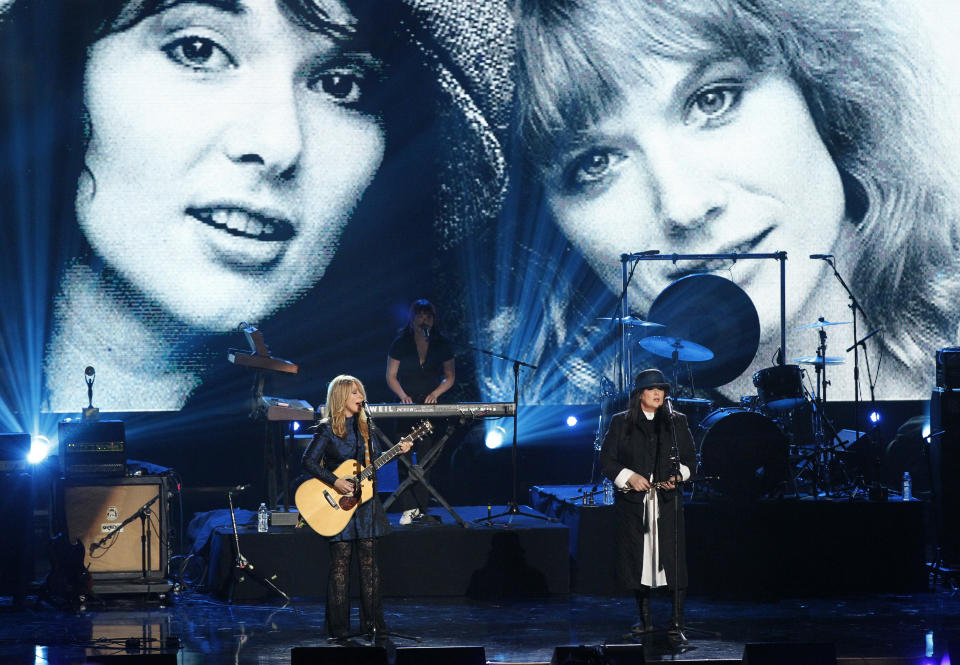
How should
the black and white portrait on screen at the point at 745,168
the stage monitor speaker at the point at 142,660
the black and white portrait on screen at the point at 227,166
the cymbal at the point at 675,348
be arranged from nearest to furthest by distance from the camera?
1. the stage monitor speaker at the point at 142,660
2. the cymbal at the point at 675,348
3. the black and white portrait on screen at the point at 227,166
4. the black and white portrait on screen at the point at 745,168

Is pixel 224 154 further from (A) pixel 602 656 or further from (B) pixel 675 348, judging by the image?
(A) pixel 602 656

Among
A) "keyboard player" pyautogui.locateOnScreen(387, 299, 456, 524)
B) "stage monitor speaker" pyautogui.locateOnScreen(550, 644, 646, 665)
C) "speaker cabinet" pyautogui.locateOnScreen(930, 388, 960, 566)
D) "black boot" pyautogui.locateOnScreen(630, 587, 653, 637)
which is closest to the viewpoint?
"stage monitor speaker" pyautogui.locateOnScreen(550, 644, 646, 665)

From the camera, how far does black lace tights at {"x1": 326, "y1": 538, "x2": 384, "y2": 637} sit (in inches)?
291

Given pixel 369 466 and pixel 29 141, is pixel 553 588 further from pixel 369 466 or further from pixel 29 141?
pixel 29 141

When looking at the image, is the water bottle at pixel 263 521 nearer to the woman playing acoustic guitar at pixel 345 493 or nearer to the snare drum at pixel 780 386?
the woman playing acoustic guitar at pixel 345 493

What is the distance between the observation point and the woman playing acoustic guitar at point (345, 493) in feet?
23.8

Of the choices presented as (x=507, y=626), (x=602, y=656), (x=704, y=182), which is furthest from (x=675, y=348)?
(x=602, y=656)

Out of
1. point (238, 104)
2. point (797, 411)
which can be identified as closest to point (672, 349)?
point (797, 411)

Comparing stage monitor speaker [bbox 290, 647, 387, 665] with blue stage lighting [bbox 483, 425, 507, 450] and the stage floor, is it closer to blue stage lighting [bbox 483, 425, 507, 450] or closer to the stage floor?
the stage floor

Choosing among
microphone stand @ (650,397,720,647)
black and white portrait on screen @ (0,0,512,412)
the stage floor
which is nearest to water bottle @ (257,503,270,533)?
the stage floor

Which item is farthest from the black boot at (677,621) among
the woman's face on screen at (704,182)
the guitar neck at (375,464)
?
the woman's face on screen at (704,182)

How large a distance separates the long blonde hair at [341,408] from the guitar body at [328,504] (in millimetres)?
205

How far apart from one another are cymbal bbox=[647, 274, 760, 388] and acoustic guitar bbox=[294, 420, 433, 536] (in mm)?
4067

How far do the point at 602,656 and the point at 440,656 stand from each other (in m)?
0.78
